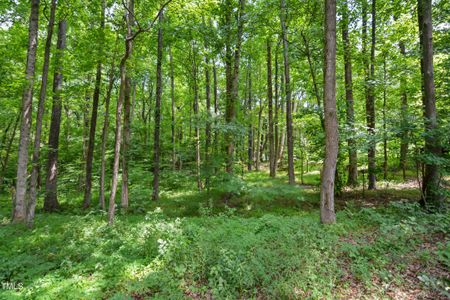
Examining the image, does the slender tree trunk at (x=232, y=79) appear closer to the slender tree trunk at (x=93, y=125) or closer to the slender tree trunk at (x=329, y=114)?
the slender tree trunk at (x=329, y=114)

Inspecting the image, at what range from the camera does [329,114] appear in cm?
582

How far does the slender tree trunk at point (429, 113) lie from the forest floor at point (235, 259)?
739 millimetres

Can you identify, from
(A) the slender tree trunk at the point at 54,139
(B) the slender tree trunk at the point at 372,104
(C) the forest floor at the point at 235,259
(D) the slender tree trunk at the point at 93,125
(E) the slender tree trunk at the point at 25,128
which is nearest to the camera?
(C) the forest floor at the point at 235,259

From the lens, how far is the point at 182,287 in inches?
151

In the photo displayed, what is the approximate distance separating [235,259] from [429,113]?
24.6ft

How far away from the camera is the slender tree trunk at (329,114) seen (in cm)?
580

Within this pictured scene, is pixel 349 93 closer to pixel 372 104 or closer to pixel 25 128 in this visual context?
pixel 372 104

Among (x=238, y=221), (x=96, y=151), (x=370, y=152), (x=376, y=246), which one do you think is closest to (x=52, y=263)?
(x=238, y=221)

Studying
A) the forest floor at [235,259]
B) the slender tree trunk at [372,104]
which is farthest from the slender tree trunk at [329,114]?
the slender tree trunk at [372,104]

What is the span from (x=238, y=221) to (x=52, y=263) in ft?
Answer: 14.3

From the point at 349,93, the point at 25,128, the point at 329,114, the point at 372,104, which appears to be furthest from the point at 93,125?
the point at 372,104

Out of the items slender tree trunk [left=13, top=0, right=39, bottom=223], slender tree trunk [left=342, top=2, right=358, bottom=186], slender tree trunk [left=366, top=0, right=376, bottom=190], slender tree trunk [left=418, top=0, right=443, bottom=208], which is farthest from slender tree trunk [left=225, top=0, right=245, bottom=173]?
slender tree trunk [left=13, top=0, right=39, bottom=223]

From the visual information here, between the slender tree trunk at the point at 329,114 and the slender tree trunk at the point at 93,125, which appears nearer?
the slender tree trunk at the point at 329,114

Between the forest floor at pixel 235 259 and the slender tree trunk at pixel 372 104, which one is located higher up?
the slender tree trunk at pixel 372 104
